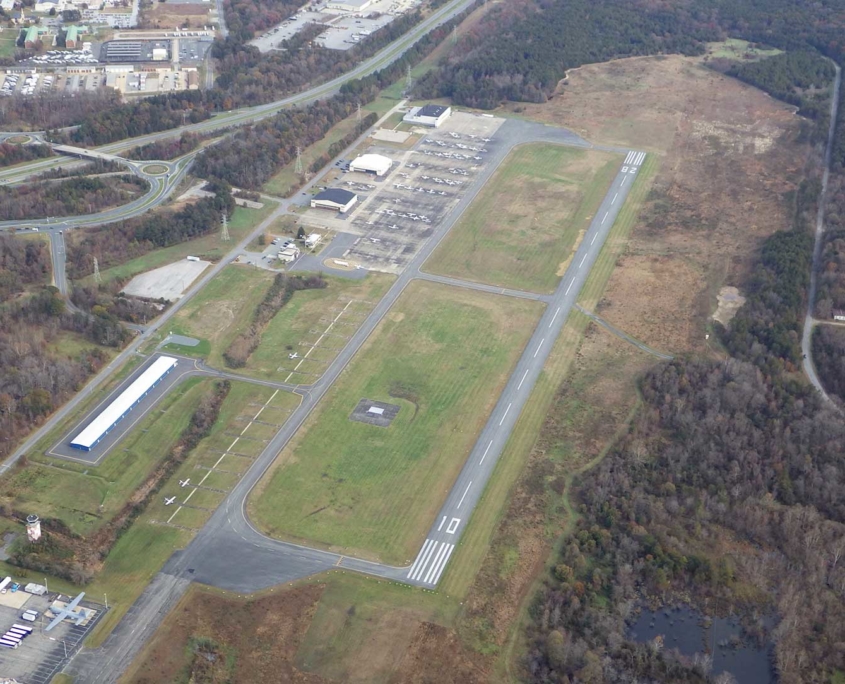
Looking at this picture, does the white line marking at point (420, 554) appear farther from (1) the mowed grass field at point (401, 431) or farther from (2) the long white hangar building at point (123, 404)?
(2) the long white hangar building at point (123, 404)

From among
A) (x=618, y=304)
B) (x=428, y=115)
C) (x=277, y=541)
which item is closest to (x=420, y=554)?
(x=277, y=541)

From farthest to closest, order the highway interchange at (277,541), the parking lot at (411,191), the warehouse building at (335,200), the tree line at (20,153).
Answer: the tree line at (20,153) → the warehouse building at (335,200) → the parking lot at (411,191) → the highway interchange at (277,541)

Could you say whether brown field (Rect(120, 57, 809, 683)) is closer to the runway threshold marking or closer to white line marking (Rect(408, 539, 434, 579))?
white line marking (Rect(408, 539, 434, 579))

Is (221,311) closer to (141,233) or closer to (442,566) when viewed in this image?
(141,233)

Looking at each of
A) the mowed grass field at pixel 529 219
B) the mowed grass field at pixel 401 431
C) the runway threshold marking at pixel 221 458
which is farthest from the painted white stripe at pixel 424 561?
the mowed grass field at pixel 529 219

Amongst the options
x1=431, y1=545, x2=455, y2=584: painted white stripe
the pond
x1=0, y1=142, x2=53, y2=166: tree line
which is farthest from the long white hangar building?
x1=0, y1=142, x2=53, y2=166: tree line

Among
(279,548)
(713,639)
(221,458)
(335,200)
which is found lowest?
(279,548)
